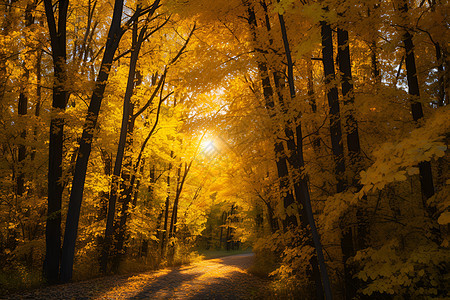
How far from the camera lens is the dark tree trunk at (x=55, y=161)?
27.9 feet

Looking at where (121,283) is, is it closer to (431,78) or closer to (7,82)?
(7,82)

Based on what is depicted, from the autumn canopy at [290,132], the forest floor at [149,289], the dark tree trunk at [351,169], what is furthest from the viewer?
the forest floor at [149,289]

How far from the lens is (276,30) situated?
281 inches

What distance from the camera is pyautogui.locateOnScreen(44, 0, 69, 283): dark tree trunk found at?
8500 mm

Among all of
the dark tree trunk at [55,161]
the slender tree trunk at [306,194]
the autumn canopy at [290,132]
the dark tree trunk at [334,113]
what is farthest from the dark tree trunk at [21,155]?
the dark tree trunk at [334,113]

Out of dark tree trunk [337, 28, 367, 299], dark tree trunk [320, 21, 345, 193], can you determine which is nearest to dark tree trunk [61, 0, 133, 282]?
dark tree trunk [320, 21, 345, 193]

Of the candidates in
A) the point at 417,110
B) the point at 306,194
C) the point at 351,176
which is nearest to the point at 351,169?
the point at 351,176

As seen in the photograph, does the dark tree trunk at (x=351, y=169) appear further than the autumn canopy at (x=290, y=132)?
Yes

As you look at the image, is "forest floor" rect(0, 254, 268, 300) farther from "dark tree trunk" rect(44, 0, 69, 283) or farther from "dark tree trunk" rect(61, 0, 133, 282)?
"dark tree trunk" rect(44, 0, 69, 283)

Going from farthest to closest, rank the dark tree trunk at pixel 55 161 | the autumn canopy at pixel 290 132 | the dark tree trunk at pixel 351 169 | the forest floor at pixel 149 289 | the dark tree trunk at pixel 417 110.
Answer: the dark tree trunk at pixel 55 161 → the forest floor at pixel 149 289 → the dark tree trunk at pixel 351 169 → the dark tree trunk at pixel 417 110 → the autumn canopy at pixel 290 132

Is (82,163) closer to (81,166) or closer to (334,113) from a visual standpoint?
(81,166)

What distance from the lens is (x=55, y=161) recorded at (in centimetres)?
889

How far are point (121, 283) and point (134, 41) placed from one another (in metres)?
8.76

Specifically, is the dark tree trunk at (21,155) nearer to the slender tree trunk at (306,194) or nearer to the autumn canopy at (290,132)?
the autumn canopy at (290,132)
